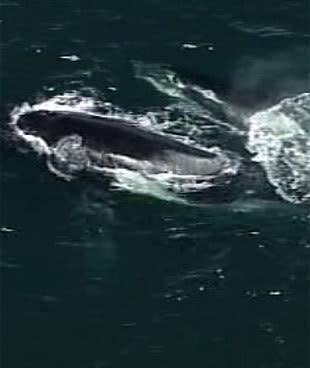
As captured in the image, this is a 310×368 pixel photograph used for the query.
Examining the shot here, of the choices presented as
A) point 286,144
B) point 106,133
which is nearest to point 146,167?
point 106,133

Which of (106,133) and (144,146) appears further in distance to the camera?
(106,133)

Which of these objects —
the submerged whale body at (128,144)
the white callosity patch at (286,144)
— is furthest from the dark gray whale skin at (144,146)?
the white callosity patch at (286,144)

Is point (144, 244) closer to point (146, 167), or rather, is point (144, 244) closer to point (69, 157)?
point (146, 167)

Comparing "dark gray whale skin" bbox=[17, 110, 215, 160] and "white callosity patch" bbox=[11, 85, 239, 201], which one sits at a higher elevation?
"dark gray whale skin" bbox=[17, 110, 215, 160]

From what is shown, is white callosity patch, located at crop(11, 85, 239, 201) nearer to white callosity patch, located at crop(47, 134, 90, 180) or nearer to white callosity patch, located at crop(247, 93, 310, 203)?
white callosity patch, located at crop(47, 134, 90, 180)

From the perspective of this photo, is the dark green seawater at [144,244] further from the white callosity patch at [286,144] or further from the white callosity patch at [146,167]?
the white callosity patch at [146,167]

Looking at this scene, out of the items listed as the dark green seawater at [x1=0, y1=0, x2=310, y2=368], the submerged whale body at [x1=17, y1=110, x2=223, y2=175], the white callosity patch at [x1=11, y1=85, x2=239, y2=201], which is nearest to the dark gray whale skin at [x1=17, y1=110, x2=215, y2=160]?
the submerged whale body at [x1=17, y1=110, x2=223, y2=175]

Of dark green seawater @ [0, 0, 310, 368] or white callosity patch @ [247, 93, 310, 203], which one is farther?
white callosity patch @ [247, 93, 310, 203]
